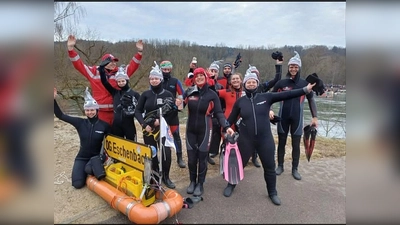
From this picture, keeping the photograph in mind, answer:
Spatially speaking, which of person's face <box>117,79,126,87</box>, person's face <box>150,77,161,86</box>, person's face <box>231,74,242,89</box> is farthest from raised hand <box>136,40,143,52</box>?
person's face <box>231,74,242,89</box>

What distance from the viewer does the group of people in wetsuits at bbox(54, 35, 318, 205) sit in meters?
3.57

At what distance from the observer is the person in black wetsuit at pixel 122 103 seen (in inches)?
156

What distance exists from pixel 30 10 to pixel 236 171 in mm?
3175

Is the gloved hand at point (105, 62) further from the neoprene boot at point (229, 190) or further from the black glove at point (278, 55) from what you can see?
the black glove at point (278, 55)

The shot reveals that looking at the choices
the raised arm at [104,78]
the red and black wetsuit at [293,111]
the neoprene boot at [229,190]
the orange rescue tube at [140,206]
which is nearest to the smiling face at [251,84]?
the red and black wetsuit at [293,111]

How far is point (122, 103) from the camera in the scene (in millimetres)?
3955

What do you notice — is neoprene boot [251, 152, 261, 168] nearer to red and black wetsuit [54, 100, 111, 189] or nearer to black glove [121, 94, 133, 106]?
black glove [121, 94, 133, 106]

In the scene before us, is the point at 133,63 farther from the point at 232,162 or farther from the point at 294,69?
the point at 294,69

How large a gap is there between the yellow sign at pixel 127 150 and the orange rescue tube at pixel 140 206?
416 mm

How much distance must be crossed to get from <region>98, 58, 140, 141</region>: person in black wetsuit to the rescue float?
0.93ft

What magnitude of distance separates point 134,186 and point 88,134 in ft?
4.49

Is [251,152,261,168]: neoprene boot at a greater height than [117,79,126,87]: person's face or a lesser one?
lesser

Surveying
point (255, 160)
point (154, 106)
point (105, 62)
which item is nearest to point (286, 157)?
point (255, 160)

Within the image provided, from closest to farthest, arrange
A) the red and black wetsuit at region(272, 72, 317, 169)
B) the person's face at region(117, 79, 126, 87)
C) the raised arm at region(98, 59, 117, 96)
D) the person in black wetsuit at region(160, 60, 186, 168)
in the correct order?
the person's face at region(117, 79, 126, 87), the raised arm at region(98, 59, 117, 96), the red and black wetsuit at region(272, 72, 317, 169), the person in black wetsuit at region(160, 60, 186, 168)
